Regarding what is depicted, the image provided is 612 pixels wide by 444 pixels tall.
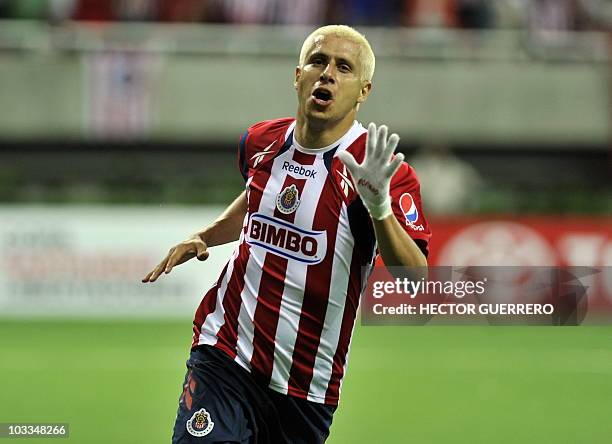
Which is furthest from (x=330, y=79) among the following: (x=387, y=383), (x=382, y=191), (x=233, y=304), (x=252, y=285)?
(x=387, y=383)

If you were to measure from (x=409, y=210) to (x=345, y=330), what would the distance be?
60 cm

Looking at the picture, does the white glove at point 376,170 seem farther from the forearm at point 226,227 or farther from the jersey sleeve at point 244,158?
the forearm at point 226,227

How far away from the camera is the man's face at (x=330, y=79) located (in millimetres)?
4609

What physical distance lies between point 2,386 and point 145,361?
1.70m

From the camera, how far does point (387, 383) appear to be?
1037 centimetres

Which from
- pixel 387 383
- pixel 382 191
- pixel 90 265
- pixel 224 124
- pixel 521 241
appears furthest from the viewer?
pixel 224 124

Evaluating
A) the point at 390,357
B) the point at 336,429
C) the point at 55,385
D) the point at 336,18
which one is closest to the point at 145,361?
the point at 55,385

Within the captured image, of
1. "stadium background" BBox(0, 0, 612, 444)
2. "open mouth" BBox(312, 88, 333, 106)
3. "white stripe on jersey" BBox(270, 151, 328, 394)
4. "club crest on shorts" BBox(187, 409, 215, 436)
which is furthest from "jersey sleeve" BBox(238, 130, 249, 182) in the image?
"stadium background" BBox(0, 0, 612, 444)

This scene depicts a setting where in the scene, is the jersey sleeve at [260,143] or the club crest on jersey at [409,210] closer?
the club crest on jersey at [409,210]

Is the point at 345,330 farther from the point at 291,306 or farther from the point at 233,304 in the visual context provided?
the point at 233,304

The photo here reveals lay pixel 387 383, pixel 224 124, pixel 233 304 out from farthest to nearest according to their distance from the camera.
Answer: pixel 224 124 < pixel 387 383 < pixel 233 304

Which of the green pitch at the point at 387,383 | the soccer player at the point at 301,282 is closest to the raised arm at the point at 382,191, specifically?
the soccer player at the point at 301,282

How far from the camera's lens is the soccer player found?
461 centimetres

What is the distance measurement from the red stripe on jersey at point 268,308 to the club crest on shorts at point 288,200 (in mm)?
13
